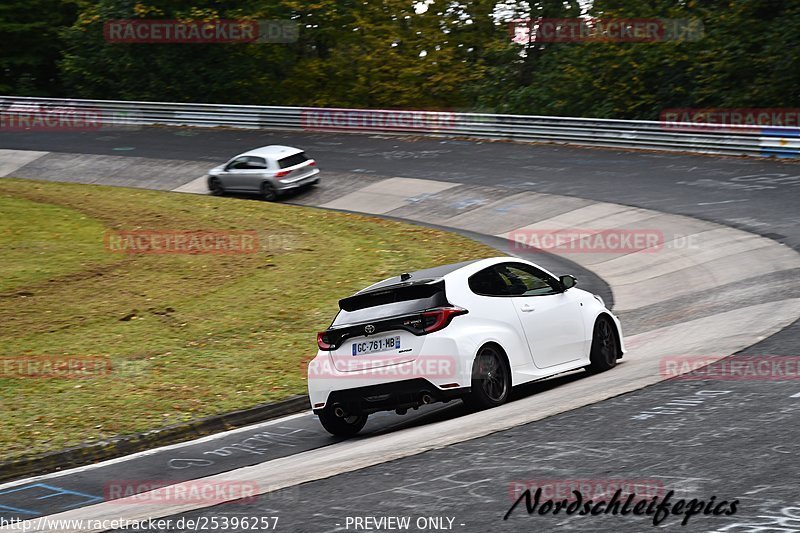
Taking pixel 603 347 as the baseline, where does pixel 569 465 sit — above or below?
above

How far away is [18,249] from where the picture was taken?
76.0 ft

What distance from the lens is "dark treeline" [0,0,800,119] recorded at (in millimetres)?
41531

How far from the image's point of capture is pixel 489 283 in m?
10.5

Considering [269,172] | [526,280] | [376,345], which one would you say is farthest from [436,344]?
[269,172]

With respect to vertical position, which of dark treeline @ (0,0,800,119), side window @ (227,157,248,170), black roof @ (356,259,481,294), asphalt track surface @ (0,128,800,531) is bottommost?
asphalt track surface @ (0,128,800,531)

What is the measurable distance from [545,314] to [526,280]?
0.57m

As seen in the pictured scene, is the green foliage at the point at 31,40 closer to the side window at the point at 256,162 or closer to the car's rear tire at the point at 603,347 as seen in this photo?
the side window at the point at 256,162

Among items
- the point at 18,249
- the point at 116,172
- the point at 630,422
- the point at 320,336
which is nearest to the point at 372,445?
the point at 320,336

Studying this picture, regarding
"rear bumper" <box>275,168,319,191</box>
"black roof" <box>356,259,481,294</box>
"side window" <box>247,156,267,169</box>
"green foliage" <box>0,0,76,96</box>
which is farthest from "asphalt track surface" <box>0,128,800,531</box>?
"green foliage" <box>0,0,76,96</box>

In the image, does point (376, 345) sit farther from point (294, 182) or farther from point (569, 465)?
point (294, 182)

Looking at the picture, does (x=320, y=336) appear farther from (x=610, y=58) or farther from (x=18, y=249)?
(x=610, y=58)

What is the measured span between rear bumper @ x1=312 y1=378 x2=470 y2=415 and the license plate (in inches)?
13.5

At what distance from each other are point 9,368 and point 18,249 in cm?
965

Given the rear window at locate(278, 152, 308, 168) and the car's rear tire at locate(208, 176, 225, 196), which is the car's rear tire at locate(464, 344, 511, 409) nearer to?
the rear window at locate(278, 152, 308, 168)
